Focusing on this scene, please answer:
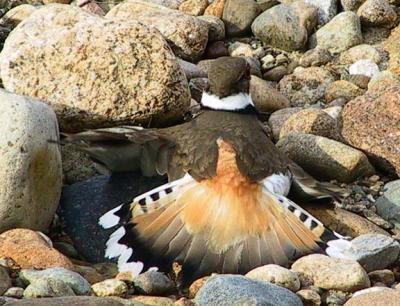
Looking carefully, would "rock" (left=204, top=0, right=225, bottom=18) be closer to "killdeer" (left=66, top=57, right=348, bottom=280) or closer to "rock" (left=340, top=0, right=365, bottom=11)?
"rock" (left=340, top=0, right=365, bottom=11)

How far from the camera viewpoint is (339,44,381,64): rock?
7.34 m

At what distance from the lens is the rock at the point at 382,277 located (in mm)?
4117

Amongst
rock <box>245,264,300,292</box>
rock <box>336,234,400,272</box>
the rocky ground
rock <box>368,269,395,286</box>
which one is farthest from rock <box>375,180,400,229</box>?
rock <box>245,264,300,292</box>

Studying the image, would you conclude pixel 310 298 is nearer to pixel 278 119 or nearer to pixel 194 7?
Answer: pixel 278 119

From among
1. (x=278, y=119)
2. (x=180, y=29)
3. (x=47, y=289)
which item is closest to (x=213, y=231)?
(x=47, y=289)

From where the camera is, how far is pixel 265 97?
21.3ft

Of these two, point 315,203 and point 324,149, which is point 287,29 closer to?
point 324,149

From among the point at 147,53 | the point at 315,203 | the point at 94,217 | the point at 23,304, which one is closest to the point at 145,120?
the point at 147,53

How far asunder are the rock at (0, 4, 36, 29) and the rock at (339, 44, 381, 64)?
254 cm

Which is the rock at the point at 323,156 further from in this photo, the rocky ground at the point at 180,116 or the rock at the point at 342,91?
the rock at the point at 342,91

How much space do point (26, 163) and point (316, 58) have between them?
3538mm

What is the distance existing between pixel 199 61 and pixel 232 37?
67cm

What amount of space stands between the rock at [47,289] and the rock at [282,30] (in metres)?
4.47

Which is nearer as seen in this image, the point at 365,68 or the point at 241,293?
the point at 241,293
